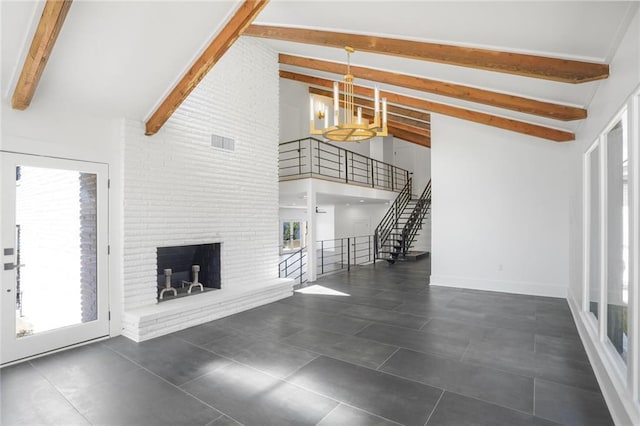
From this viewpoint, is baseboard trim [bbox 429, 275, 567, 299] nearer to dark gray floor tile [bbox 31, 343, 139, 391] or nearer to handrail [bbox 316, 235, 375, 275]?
handrail [bbox 316, 235, 375, 275]

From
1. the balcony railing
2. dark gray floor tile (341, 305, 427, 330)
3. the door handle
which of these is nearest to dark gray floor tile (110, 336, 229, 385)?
the door handle

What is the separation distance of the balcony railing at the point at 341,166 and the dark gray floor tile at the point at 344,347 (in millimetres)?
5533

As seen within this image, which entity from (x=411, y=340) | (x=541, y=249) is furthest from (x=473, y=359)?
(x=541, y=249)

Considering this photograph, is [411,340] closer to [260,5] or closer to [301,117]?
[260,5]

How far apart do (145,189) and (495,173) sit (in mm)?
6089

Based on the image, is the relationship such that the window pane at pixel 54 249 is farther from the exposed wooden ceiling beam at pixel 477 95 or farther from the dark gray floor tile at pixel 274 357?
the exposed wooden ceiling beam at pixel 477 95

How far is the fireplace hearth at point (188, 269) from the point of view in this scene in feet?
16.3

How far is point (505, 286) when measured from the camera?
6.29m

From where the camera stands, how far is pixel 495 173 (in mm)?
6363

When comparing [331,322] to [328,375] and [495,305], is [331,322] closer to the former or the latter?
[328,375]

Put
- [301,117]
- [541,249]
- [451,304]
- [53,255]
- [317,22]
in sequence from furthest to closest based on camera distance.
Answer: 1. [301,117]
2. [541,249]
3. [451,304]
4. [317,22]
5. [53,255]

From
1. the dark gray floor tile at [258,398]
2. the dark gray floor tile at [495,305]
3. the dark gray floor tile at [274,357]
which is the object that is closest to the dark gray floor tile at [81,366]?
the dark gray floor tile at [258,398]

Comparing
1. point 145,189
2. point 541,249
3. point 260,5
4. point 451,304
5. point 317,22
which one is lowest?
point 451,304

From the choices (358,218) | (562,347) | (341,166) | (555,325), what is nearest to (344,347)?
(562,347)
